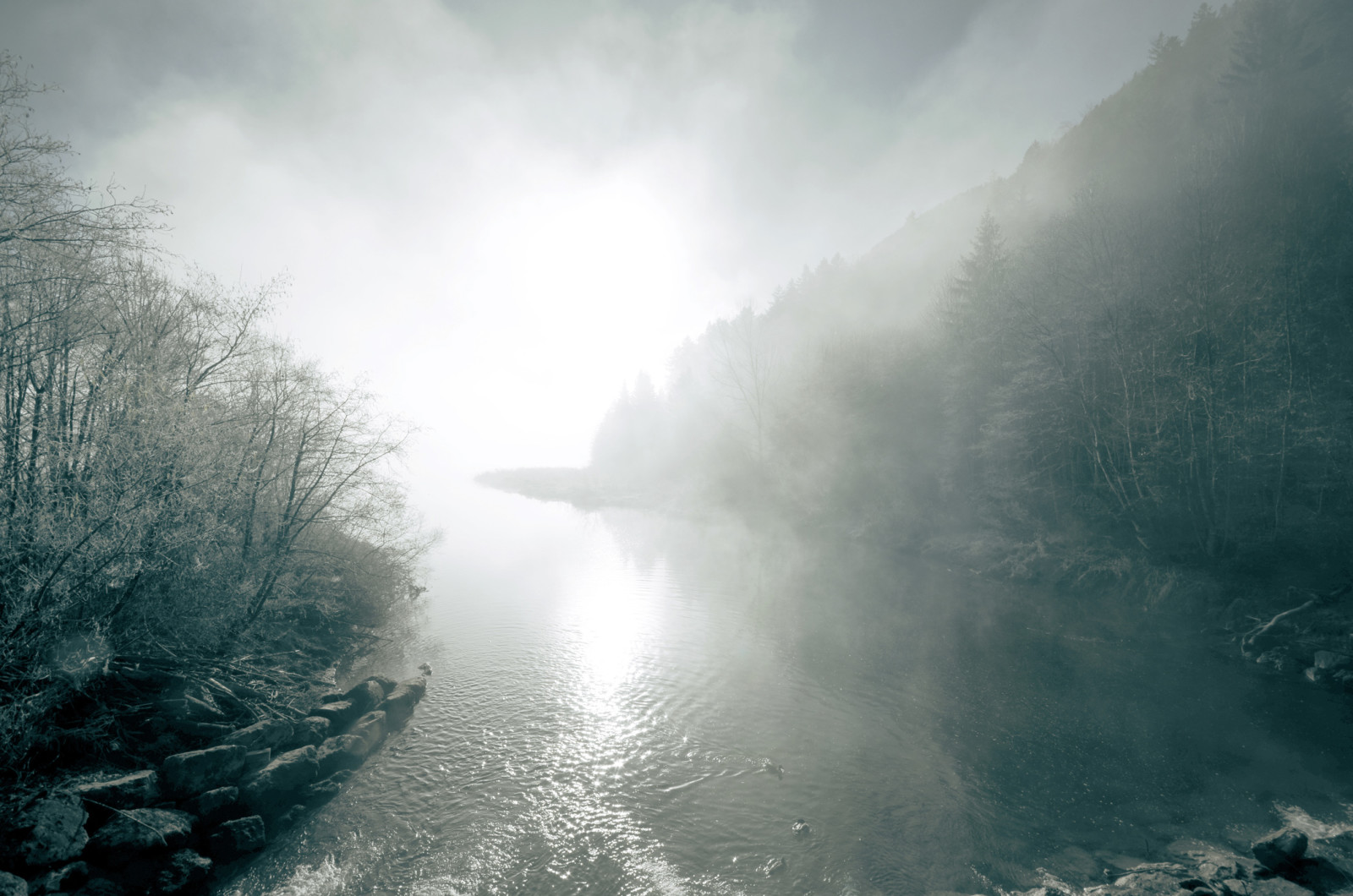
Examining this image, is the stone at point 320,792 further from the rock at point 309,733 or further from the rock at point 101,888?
the rock at point 101,888

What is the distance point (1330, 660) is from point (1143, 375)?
37.7ft

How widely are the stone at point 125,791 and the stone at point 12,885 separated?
5.27 feet

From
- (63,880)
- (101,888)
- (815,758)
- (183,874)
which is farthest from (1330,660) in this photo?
(63,880)

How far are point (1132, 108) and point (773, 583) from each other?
69334mm

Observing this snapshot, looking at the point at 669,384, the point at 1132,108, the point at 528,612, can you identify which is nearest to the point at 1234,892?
the point at 528,612

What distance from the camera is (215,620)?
35.9 feet

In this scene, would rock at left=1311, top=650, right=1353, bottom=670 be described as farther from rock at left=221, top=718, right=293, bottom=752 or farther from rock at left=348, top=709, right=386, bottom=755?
rock at left=221, top=718, right=293, bottom=752

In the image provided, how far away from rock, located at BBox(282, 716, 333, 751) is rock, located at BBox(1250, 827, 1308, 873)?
17250 millimetres

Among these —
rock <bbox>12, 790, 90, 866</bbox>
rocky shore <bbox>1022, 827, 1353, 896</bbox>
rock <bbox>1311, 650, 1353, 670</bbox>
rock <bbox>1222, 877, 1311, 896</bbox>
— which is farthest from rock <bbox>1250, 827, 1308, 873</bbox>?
rock <bbox>12, 790, 90, 866</bbox>

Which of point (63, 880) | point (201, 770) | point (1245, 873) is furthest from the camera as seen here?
point (201, 770)

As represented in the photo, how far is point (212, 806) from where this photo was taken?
820 centimetres

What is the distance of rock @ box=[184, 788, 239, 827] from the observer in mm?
8094

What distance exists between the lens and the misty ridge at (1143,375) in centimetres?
1788

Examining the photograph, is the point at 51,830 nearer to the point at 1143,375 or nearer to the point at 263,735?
the point at 263,735
